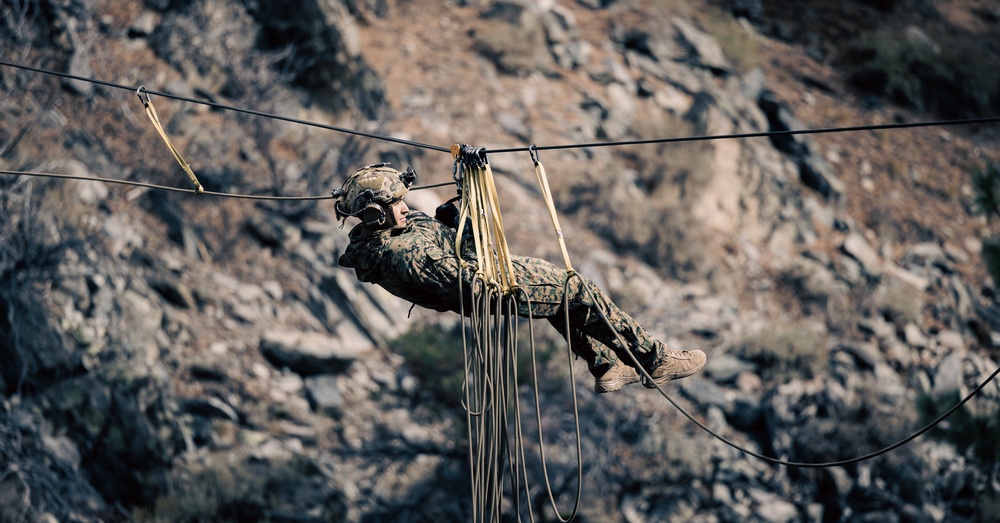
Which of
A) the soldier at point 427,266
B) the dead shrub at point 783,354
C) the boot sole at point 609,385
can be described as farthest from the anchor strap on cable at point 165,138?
the dead shrub at point 783,354

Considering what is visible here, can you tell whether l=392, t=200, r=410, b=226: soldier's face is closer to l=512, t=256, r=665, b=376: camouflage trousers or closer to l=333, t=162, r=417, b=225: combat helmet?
l=333, t=162, r=417, b=225: combat helmet

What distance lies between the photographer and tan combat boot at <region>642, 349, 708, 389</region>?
4602 millimetres

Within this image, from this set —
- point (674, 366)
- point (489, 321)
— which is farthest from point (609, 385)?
point (489, 321)

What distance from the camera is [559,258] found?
478 inches

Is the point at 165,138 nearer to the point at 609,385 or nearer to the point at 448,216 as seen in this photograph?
the point at 448,216

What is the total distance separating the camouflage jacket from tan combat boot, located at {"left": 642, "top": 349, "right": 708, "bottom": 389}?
102 centimetres

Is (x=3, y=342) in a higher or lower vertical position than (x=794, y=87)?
higher

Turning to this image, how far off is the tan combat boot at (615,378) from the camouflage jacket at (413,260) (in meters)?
0.80

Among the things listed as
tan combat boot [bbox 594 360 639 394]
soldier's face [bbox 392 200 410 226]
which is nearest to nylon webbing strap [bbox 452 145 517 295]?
soldier's face [bbox 392 200 410 226]

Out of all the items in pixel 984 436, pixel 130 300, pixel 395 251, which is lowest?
pixel 984 436

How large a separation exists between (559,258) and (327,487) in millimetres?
4277

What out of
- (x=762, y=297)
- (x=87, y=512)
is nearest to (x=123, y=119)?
(x=87, y=512)

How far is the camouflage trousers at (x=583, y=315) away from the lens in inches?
167

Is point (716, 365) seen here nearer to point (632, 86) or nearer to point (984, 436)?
point (984, 436)
